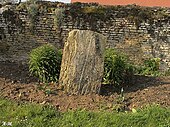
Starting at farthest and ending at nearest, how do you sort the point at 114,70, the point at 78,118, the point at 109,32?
the point at 109,32, the point at 114,70, the point at 78,118

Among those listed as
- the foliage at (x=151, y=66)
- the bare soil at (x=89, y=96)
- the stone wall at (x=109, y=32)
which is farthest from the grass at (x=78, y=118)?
the stone wall at (x=109, y=32)

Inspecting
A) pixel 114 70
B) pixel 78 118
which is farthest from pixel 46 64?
pixel 78 118

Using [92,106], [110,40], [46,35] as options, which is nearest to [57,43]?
[46,35]

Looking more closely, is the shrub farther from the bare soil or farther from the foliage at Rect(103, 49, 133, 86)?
the foliage at Rect(103, 49, 133, 86)

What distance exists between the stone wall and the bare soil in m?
5.46

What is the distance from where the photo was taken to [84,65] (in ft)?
25.5

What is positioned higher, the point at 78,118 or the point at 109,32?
the point at 109,32

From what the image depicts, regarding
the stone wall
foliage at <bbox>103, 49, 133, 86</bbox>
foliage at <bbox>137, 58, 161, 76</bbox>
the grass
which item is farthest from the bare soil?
the stone wall

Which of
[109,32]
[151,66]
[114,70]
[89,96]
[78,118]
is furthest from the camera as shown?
[109,32]

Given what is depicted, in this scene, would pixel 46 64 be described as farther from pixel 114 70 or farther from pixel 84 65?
pixel 114 70

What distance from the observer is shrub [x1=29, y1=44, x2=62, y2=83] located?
326 inches

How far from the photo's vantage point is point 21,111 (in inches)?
273

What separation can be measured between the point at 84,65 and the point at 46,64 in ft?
2.70

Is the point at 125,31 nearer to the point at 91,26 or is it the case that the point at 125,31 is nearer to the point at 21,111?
the point at 91,26
